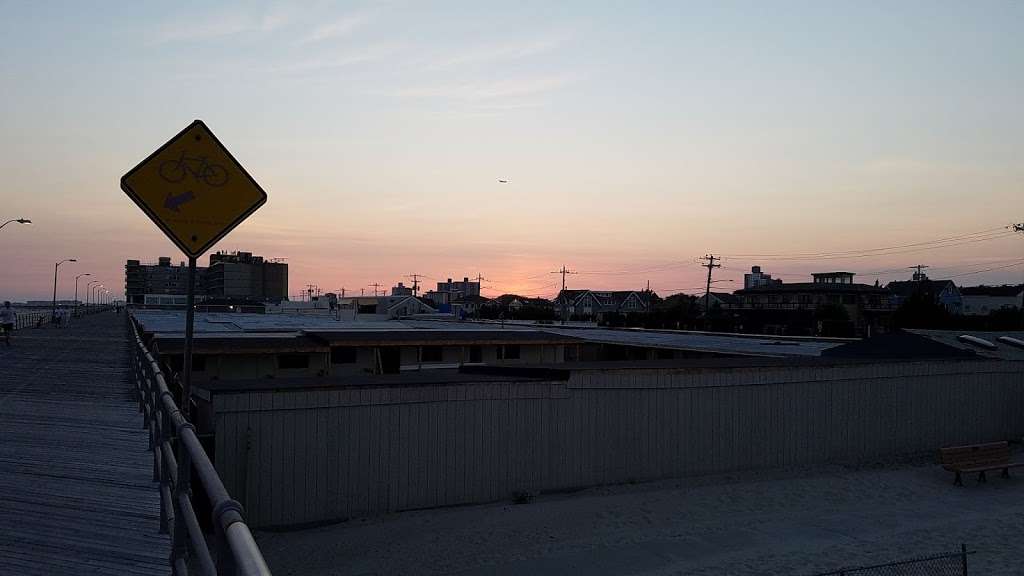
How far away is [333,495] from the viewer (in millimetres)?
14492

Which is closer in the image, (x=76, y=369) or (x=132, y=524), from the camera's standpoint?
(x=132, y=524)

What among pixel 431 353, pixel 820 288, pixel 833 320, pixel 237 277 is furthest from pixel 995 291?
pixel 237 277

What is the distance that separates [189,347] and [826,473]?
60.9 feet

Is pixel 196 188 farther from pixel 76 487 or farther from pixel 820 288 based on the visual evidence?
pixel 820 288

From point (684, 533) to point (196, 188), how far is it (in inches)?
471

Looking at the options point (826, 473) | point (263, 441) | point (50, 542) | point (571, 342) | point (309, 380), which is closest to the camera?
point (50, 542)

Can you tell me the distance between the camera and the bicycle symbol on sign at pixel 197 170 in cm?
606

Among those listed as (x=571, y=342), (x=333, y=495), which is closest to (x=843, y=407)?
(x=333, y=495)

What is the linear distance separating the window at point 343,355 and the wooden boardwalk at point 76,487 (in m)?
21.5

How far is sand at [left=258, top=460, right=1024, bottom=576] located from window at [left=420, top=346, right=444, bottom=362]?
1983cm

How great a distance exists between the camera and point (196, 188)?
607cm

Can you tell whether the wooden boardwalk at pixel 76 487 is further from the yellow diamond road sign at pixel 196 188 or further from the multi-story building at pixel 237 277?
the multi-story building at pixel 237 277

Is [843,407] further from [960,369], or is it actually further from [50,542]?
[50,542]

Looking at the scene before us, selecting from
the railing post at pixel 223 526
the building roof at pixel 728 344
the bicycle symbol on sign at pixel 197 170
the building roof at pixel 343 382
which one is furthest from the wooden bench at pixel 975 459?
the railing post at pixel 223 526
